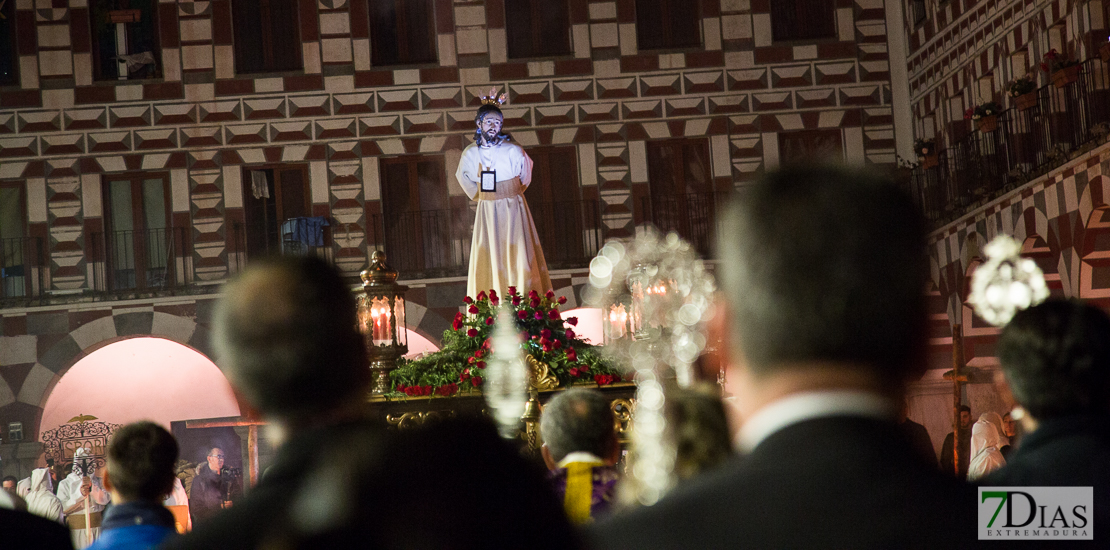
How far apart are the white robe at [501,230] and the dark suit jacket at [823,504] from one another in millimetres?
8177

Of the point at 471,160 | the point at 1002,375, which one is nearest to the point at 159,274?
the point at 471,160

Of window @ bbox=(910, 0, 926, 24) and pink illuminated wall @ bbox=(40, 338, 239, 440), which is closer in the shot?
pink illuminated wall @ bbox=(40, 338, 239, 440)

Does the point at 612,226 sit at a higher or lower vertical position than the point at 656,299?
higher

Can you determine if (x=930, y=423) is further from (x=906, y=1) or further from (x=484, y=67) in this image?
(x=484, y=67)

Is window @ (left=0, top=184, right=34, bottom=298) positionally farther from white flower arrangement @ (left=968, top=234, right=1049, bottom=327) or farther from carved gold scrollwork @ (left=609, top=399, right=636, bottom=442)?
carved gold scrollwork @ (left=609, top=399, right=636, bottom=442)

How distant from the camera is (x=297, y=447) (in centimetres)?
143

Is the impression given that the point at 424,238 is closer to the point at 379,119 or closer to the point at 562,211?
the point at 379,119

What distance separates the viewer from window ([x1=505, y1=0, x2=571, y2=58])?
18875 mm

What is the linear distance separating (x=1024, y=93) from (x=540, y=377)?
28.8 ft

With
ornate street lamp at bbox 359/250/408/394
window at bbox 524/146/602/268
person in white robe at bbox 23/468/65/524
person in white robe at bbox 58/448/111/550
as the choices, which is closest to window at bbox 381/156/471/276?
window at bbox 524/146/602/268

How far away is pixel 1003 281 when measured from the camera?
526 inches

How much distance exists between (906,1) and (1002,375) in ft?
57.8

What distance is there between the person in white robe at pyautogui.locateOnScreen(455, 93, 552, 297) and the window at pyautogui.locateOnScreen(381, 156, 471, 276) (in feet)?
28.7

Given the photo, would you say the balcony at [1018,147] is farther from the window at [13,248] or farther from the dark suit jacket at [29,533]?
the window at [13,248]
